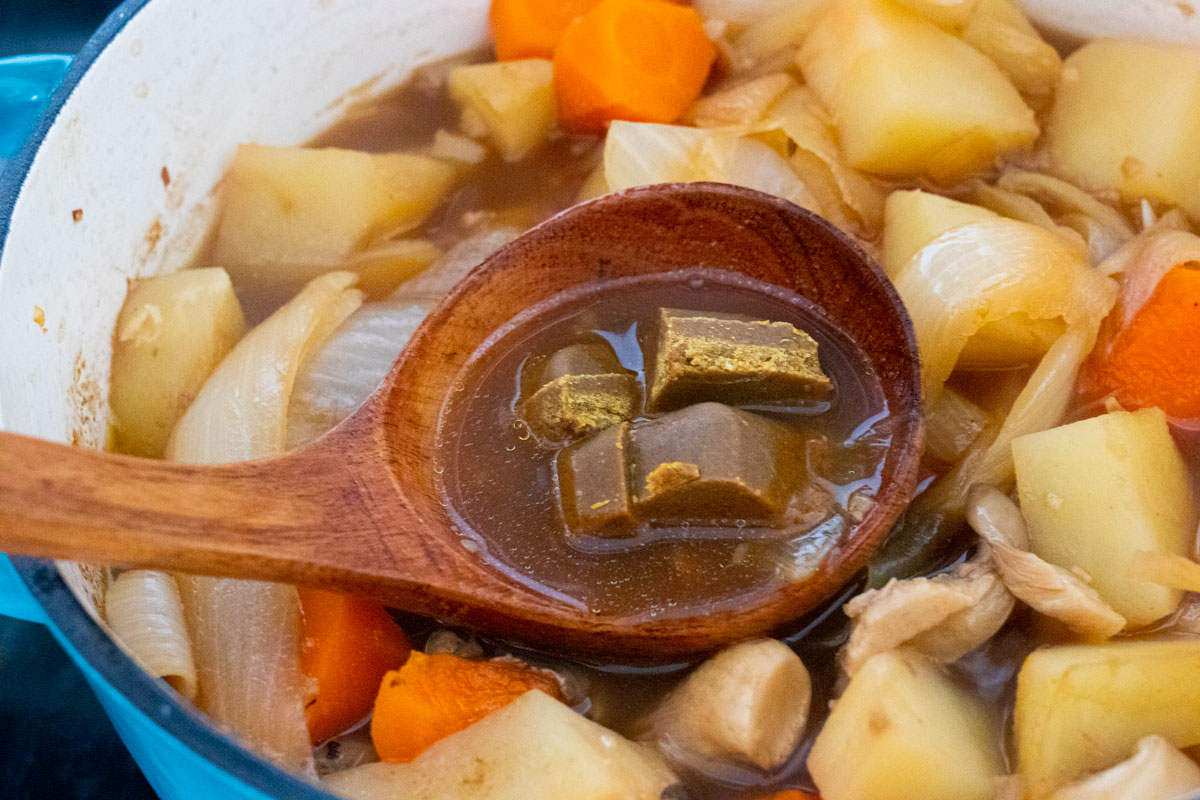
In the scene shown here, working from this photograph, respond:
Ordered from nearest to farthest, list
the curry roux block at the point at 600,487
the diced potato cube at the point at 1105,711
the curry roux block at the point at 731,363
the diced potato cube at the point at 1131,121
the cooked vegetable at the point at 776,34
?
the diced potato cube at the point at 1105,711, the curry roux block at the point at 600,487, the curry roux block at the point at 731,363, the diced potato cube at the point at 1131,121, the cooked vegetable at the point at 776,34

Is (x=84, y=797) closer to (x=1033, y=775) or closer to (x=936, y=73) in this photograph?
(x=1033, y=775)

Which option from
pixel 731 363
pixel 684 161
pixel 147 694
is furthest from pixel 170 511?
pixel 684 161

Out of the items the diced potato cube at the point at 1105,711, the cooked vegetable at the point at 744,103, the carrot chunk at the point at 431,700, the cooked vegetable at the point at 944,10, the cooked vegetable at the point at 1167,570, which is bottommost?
the diced potato cube at the point at 1105,711

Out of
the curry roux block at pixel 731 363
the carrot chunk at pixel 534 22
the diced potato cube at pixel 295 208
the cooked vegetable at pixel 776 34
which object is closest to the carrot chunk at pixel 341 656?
the curry roux block at pixel 731 363

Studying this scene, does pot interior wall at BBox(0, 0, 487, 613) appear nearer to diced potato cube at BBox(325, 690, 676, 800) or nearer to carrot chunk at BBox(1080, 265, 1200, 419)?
diced potato cube at BBox(325, 690, 676, 800)

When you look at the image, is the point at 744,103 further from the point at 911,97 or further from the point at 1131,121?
the point at 1131,121

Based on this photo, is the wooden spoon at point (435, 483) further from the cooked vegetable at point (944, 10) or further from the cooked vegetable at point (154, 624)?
the cooked vegetable at point (944, 10)
